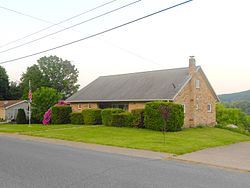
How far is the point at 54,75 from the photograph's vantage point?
239ft

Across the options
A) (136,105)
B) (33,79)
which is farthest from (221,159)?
(33,79)

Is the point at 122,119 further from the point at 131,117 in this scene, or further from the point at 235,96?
the point at 235,96

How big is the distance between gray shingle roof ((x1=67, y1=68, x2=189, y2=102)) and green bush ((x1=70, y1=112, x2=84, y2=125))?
8.18 feet

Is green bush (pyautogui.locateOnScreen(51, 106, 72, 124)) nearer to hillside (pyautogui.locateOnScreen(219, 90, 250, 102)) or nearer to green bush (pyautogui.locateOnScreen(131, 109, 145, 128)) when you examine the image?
green bush (pyautogui.locateOnScreen(131, 109, 145, 128))

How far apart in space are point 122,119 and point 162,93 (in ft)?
15.1

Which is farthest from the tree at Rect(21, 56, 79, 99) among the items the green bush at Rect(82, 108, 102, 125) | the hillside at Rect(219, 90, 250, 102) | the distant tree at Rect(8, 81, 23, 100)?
the hillside at Rect(219, 90, 250, 102)

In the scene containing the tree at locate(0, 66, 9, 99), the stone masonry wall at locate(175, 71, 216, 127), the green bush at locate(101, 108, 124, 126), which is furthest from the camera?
the tree at locate(0, 66, 9, 99)

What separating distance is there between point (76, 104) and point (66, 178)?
96.7 ft

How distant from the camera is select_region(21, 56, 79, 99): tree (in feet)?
229

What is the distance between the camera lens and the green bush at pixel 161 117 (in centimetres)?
2481

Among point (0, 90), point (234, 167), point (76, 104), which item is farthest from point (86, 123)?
point (0, 90)

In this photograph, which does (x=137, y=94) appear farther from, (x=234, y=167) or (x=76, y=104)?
(x=234, y=167)

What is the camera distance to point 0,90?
227ft

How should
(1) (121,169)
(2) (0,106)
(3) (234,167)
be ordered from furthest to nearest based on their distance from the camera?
(2) (0,106) < (3) (234,167) < (1) (121,169)
